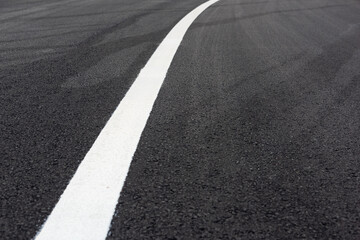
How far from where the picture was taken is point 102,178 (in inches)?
81.9

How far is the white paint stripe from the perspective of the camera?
1.69m

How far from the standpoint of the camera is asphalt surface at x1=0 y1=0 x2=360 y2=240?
6.00ft

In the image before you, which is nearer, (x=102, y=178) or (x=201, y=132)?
(x=102, y=178)

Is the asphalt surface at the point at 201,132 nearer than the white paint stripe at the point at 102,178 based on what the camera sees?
No

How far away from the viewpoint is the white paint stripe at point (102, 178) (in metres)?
1.69

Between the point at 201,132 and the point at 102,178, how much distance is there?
2.93 ft

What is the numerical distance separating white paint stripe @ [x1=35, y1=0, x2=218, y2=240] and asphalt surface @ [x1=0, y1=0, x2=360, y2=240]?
5 centimetres

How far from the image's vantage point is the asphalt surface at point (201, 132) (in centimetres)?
183

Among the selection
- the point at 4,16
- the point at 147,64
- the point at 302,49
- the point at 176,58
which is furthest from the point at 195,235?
the point at 4,16

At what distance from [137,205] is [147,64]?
2.77m

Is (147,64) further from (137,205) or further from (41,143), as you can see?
(137,205)

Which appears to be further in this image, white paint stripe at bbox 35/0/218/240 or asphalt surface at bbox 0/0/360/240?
asphalt surface at bbox 0/0/360/240

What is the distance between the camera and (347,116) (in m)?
3.19

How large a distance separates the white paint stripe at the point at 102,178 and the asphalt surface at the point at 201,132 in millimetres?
48
